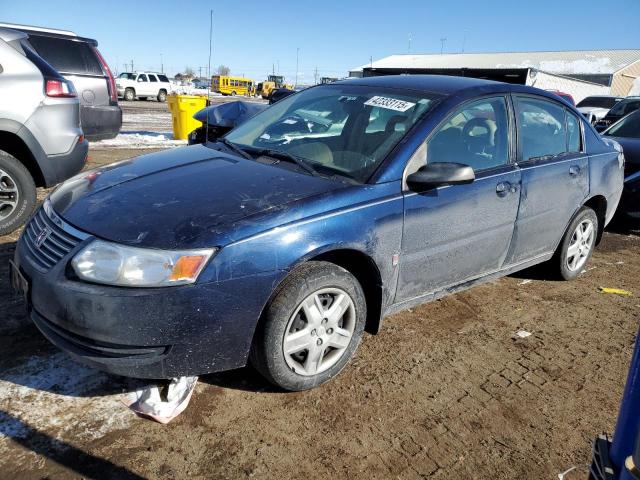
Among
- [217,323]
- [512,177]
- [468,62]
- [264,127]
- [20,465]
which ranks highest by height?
[468,62]

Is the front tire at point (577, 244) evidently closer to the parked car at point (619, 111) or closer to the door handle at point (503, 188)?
the door handle at point (503, 188)

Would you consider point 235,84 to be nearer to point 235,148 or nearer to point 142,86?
point 142,86

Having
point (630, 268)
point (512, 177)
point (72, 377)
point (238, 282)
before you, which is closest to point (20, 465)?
point (72, 377)

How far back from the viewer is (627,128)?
7.24 m

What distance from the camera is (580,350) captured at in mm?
3408

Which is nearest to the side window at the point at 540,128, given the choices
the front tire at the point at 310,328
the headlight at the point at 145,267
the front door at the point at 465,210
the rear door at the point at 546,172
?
the rear door at the point at 546,172

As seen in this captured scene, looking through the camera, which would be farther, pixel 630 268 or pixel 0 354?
pixel 630 268

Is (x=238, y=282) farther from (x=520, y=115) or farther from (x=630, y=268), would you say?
(x=630, y=268)

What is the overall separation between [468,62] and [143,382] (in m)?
47.3

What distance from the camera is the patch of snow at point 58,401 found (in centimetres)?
234

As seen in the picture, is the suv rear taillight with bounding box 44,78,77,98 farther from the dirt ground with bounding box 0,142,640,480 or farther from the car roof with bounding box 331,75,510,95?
the car roof with bounding box 331,75,510,95

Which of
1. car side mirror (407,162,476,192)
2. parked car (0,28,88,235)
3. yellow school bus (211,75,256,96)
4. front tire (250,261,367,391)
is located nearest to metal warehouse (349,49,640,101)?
yellow school bus (211,75,256,96)

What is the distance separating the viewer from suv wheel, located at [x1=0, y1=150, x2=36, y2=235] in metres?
4.55

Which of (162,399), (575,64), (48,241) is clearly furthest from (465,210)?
(575,64)
